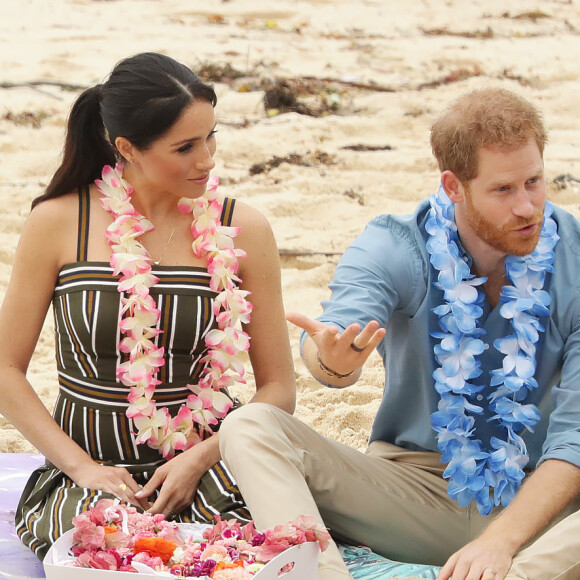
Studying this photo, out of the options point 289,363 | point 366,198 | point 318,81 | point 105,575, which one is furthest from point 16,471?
point 318,81

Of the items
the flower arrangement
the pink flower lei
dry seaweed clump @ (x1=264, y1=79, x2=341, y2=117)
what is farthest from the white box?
dry seaweed clump @ (x1=264, y1=79, x2=341, y2=117)

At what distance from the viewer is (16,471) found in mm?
3760

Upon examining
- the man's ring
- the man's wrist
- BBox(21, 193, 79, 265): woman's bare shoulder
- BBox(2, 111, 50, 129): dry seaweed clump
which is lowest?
the man's wrist

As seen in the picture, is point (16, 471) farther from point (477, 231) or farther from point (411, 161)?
point (411, 161)

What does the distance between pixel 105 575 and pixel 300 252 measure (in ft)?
11.6

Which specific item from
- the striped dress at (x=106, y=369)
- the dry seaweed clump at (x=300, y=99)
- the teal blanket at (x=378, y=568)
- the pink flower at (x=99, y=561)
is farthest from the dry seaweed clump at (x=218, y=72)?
the pink flower at (x=99, y=561)

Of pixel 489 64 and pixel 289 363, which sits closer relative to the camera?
pixel 289 363

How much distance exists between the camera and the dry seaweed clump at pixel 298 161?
696 cm

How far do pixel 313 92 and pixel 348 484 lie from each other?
541 cm

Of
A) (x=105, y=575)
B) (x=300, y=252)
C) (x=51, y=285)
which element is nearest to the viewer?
(x=105, y=575)

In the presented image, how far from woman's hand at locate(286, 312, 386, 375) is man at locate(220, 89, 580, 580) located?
0.07m

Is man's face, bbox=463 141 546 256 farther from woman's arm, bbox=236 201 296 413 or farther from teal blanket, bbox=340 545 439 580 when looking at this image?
teal blanket, bbox=340 545 439 580

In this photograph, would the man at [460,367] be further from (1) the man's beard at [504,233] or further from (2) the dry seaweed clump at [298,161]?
(2) the dry seaweed clump at [298,161]

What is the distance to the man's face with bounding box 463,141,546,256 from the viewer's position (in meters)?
3.02
